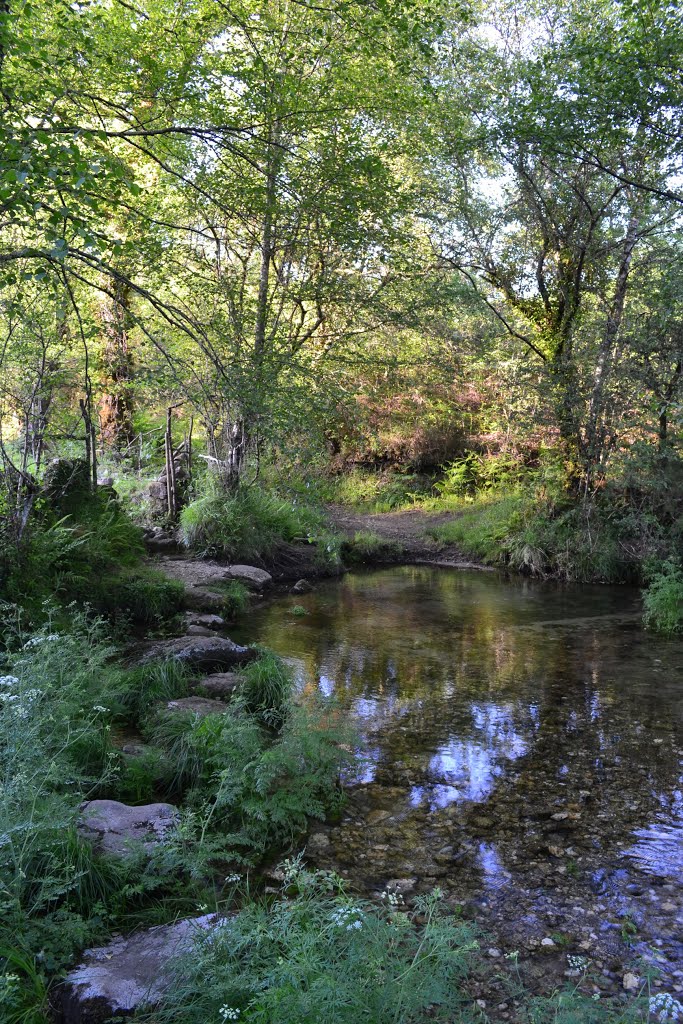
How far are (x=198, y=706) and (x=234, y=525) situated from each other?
7605 mm

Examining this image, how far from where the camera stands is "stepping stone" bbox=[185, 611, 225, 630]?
929cm

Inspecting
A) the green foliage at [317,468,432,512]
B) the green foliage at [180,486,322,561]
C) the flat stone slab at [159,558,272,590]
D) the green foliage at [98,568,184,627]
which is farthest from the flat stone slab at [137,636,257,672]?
the green foliage at [317,468,432,512]

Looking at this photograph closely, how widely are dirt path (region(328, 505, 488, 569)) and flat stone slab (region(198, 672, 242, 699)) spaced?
29.2ft

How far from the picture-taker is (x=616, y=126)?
38.3ft

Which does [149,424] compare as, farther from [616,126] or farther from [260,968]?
[260,968]

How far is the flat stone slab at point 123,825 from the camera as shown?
12.6ft

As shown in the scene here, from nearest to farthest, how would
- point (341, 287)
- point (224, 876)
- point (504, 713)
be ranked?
point (224, 876)
point (504, 713)
point (341, 287)

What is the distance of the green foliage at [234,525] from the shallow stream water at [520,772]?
2041mm

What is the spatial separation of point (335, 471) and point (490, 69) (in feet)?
43.2

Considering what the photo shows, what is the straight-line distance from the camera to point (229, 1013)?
8.14 ft

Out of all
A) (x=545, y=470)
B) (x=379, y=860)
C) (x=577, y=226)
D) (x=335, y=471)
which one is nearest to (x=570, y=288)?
(x=577, y=226)

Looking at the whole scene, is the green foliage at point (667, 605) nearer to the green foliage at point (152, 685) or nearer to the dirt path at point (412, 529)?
the dirt path at point (412, 529)

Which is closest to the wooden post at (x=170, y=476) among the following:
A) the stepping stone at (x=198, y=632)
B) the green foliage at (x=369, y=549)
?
the green foliage at (x=369, y=549)

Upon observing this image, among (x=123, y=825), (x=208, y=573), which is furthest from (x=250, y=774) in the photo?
(x=208, y=573)
